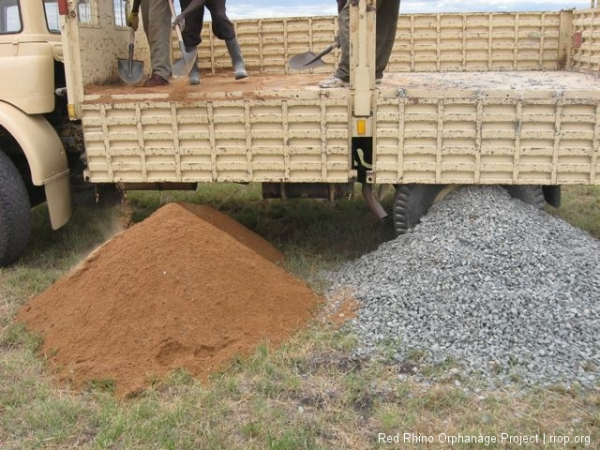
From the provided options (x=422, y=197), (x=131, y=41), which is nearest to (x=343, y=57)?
(x=422, y=197)

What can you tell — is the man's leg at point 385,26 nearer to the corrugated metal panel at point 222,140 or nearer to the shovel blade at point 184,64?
the corrugated metal panel at point 222,140

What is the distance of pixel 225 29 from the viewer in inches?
244

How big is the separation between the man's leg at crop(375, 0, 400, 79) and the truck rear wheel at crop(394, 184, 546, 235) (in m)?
1.16

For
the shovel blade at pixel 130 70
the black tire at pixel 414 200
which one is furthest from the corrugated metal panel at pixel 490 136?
the shovel blade at pixel 130 70

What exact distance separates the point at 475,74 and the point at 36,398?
4.98 metres

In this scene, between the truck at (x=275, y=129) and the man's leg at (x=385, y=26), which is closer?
the truck at (x=275, y=129)

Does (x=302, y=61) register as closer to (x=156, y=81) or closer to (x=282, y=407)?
(x=156, y=81)

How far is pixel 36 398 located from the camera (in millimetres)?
3602

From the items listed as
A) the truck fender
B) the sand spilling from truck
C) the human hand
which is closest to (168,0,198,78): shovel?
the human hand

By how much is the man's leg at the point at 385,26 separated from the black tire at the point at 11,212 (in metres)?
3.16

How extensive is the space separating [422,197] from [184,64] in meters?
2.54

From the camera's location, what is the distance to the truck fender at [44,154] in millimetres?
5211

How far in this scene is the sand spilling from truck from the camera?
3.87 meters

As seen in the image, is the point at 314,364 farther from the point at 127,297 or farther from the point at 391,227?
the point at 391,227
